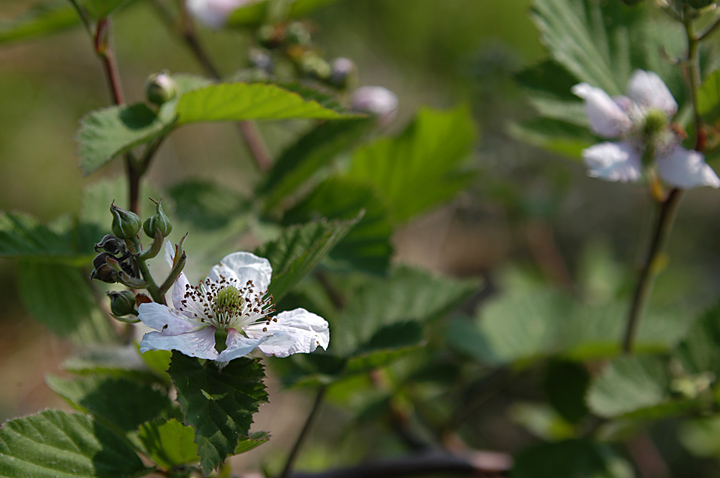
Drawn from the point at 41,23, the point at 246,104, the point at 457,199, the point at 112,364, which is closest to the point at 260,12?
the point at 41,23

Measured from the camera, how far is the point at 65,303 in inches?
43.1

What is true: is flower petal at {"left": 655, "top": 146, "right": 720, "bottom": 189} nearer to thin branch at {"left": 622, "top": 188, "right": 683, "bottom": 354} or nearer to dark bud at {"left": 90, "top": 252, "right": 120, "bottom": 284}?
thin branch at {"left": 622, "top": 188, "right": 683, "bottom": 354}

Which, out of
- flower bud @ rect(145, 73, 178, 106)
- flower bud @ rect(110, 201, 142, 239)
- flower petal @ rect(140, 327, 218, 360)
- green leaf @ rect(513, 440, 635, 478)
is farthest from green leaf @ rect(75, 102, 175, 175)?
green leaf @ rect(513, 440, 635, 478)

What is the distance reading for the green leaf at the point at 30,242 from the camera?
873 mm

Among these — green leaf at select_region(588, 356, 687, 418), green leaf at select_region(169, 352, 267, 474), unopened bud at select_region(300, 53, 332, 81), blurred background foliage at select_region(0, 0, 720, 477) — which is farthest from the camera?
blurred background foliage at select_region(0, 0, 720, 477)

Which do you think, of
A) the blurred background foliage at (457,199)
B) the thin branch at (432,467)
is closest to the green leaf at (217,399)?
the thin branch at (432,467)

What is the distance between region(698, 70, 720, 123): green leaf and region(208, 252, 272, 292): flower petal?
2.28 ft

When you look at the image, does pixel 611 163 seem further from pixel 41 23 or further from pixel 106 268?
pixel 41 23

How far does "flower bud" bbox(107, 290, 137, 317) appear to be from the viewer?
0.71 m

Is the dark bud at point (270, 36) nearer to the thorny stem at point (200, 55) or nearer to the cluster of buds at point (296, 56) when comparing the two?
the cluster of buds at point (296, 56)

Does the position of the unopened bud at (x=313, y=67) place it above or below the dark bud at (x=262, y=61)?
below

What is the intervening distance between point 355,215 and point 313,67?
0.44 m

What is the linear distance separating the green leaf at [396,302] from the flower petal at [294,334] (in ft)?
1.16

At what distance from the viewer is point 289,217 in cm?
129
